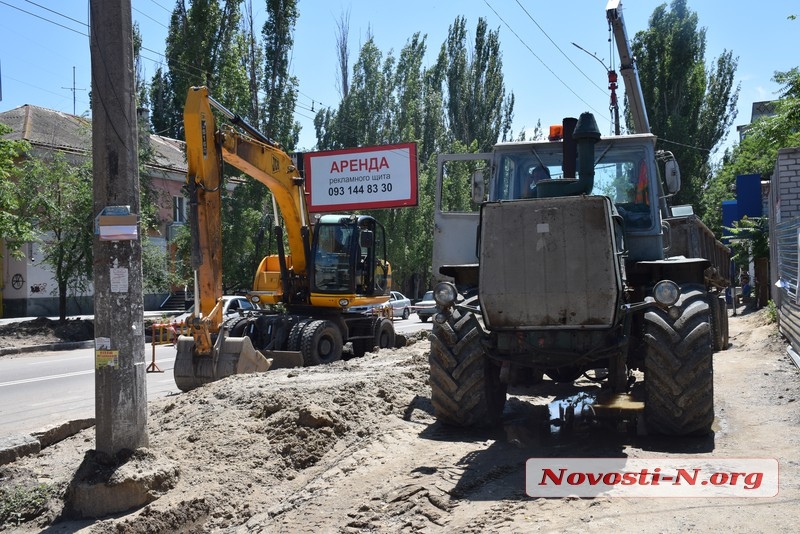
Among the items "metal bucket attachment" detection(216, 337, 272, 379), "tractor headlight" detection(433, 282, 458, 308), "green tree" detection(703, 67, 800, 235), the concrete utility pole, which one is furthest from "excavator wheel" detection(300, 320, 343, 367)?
"green tree" detection(703, 67, 800, 235)

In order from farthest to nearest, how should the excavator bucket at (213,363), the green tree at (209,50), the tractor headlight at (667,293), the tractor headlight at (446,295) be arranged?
1. the green tree at (209,50)
2. the excavator bucket at (213,363)
3. the tractor headlight at (446,295)
4. the tractor headlight at (667,293)

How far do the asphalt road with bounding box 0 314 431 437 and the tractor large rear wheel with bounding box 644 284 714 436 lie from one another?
6.16 m

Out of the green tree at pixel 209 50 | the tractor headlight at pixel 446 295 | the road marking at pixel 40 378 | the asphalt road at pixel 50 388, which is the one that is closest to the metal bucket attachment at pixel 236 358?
the asphalt road at pixel 50 388

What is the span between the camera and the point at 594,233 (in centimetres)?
649

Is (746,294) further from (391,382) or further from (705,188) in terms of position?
(391,382)

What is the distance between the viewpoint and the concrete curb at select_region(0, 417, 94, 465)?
291 inches

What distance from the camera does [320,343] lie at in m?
13.8

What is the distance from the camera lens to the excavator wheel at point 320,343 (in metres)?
13.2

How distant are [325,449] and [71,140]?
30303 millimetres

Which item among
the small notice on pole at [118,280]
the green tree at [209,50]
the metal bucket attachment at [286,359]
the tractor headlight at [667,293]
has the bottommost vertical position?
the metal bucket attachment at [286,359]

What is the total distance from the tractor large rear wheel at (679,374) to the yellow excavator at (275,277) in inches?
246

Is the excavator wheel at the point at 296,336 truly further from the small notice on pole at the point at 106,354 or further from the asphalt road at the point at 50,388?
the small notice on pole at the point at 106,354

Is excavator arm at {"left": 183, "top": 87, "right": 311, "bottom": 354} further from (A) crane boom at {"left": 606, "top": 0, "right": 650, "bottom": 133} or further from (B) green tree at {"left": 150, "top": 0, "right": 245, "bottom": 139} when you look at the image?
(B) green tree at {"left": 150, "top": 0, "right": 245, "bottom": 139}

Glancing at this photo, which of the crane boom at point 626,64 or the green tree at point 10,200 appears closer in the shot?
the crane boom at point 626,64
